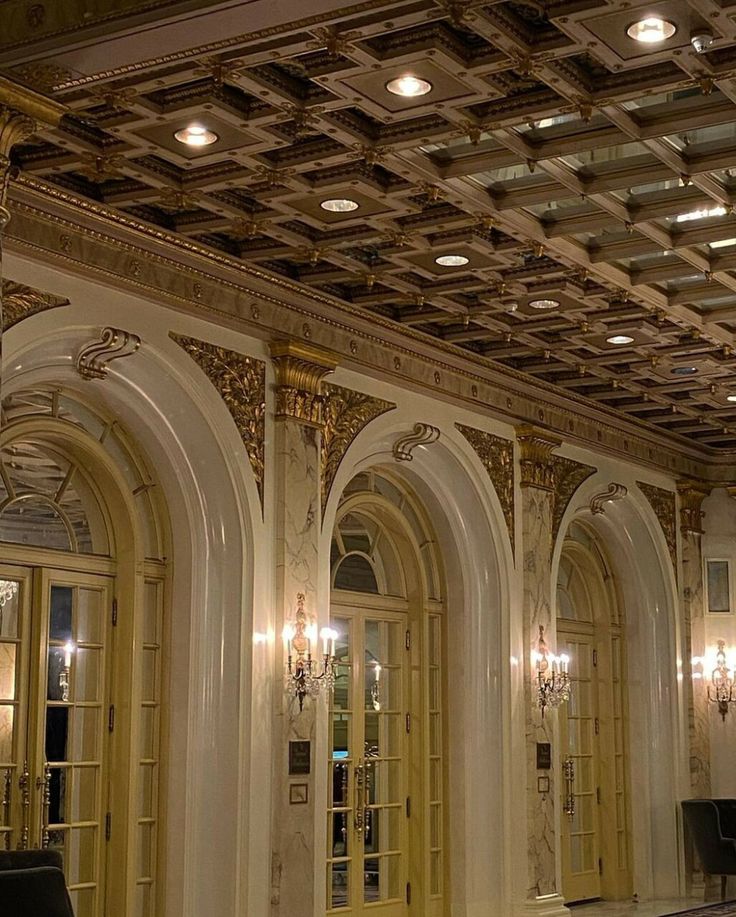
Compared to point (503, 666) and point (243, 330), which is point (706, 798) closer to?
point (503, 666)

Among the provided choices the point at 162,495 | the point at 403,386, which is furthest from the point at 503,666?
the point at 162,495

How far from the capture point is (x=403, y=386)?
1075 centimetres

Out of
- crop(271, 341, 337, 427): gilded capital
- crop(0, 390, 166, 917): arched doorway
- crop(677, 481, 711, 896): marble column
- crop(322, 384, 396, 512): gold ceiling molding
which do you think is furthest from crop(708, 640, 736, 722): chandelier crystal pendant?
crop(0, 390, 166, 917): arched doorway

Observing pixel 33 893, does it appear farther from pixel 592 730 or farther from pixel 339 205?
pixel 592 730

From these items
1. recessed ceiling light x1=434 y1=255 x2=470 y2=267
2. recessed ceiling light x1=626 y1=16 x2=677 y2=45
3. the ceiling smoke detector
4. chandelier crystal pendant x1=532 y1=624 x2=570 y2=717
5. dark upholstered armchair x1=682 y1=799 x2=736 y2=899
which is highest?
recessed ceiling light x1=434 y1=255 x2=470 y2=267

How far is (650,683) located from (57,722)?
7.61m

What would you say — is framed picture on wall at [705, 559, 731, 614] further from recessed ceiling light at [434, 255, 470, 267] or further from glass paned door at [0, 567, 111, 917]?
glass paned door at [0, 567, 111, 917]

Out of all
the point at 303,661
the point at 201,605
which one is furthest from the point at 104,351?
the point at 303,661

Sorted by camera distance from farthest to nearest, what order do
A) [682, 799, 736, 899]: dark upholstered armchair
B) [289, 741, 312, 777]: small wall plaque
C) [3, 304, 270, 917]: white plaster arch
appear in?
[682, 799, 736, 899]: dark upholstered armchair
[289, 741, 312, 777]: small wall plaque
[3, 304, 270, 917]: white plaster arch

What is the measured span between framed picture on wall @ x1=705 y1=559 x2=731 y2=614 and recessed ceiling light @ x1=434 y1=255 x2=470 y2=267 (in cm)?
722

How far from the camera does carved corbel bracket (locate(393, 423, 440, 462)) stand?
1081 centimetres

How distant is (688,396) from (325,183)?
19.9 feet

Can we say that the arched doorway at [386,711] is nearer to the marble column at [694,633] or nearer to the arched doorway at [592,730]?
the arched doorway at [592,730]

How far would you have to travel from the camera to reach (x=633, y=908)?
43.2ft
